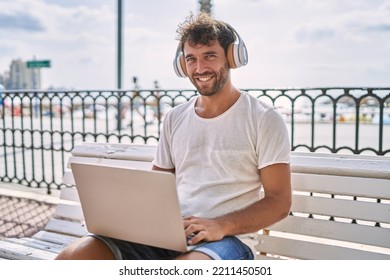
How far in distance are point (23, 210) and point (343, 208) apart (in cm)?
446

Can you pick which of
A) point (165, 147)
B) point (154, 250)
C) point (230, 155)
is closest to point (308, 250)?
point (230, 155)

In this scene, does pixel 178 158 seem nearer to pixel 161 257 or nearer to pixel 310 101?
pixel 161 257

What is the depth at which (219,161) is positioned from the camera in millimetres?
2295

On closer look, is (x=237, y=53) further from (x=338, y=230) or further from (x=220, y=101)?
(x=338, y=230)

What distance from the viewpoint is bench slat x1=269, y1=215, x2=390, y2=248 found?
2379mm

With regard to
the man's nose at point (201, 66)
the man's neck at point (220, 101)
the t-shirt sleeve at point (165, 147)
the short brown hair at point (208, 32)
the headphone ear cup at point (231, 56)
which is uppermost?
the short brown hair at point (208, 32)

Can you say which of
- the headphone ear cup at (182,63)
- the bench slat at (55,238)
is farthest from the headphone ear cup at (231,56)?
the bench slat at (55,238)

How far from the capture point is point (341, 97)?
4.21 meters

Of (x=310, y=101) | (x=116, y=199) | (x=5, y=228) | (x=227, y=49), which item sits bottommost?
(x=5, y=228)

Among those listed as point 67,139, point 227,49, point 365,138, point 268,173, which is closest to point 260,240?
point 268,173

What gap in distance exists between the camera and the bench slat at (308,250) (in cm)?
238

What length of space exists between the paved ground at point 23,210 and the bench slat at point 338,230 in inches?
129

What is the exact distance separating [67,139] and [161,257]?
11.1m

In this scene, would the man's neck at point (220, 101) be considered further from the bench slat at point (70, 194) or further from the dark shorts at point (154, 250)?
the bench slat at point (70, 194)
